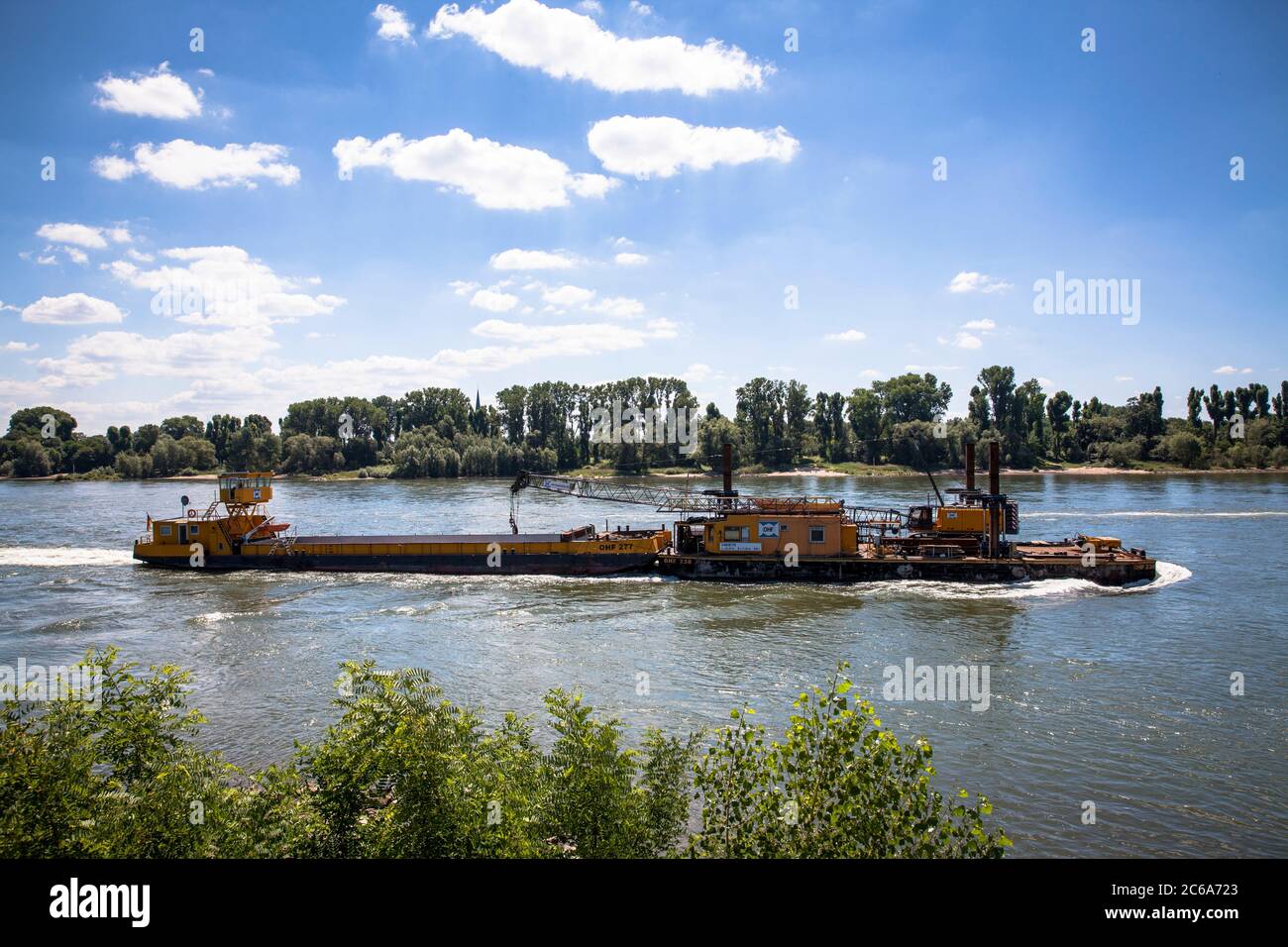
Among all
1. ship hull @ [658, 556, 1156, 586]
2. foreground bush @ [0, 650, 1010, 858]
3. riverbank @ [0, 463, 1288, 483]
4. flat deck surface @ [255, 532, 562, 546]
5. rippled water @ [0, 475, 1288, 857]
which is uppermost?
riverbank @ [0, 463, 1288, 483]

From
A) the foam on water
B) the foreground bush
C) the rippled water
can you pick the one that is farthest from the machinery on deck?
the foam on water

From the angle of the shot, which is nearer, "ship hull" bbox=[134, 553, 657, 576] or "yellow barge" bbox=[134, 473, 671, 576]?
"ship hull" bbox=[134, 553, 657, 576]

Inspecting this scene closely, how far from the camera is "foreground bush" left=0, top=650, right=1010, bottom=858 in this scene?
9.11 metres

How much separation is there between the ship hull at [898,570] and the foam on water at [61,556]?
1735 inches

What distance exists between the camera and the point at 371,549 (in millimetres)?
53281

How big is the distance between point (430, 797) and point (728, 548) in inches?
1571

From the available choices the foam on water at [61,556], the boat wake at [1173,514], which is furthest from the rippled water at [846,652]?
the boat wake at [1173,514]

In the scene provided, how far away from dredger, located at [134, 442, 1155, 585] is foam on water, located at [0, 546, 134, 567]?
3.87 m

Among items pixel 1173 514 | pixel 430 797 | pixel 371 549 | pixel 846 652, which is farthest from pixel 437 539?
pixel 1173 514

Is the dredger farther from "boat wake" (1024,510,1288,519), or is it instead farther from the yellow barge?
"boat wake" (1024,510,1288,519)

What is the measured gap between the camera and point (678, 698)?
26875 mm
